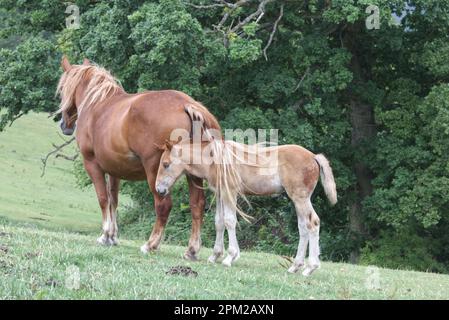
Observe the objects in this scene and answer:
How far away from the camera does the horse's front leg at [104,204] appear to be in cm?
1070

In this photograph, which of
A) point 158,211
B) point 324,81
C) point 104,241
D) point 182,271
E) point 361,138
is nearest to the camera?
point 182,271

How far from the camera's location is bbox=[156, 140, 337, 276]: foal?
9.33 metres

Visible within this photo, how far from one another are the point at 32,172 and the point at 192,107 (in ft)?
93.4

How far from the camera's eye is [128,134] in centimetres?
1009

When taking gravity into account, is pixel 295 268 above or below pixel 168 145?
below

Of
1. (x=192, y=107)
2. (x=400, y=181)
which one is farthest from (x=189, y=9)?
(x=192, y=107)

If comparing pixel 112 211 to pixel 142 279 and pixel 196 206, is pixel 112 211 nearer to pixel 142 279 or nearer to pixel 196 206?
pixel 196 206

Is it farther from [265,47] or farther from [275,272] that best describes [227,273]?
[265,47]

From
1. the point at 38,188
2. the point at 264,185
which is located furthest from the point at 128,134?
the point at 38,188

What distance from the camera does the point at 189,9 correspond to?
1878cm

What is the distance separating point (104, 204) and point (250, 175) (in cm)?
240

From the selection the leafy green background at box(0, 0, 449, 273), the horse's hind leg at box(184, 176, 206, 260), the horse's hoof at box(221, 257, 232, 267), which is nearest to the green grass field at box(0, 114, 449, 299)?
the horse's hoof at box(221, 257, 232, 267)

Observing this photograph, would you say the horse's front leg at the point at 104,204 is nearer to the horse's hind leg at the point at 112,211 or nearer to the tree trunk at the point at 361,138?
the horse's hind leg at the point at 112,211

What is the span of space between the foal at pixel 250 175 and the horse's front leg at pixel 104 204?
4.26 ft
